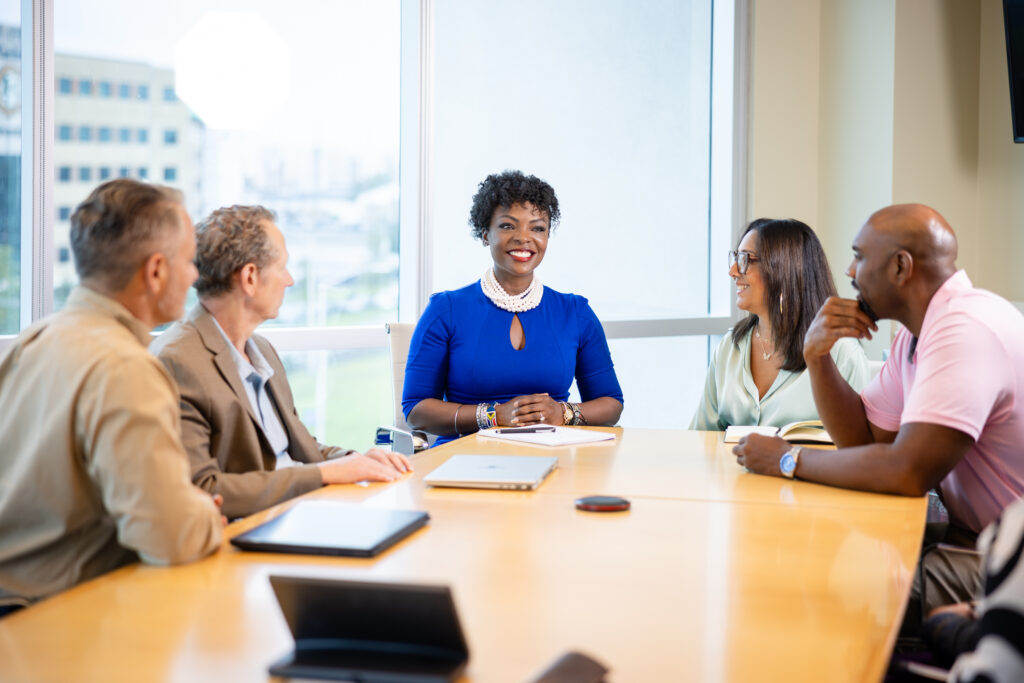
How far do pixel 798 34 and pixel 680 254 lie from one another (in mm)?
1385

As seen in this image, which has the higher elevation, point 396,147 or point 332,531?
point 396,147

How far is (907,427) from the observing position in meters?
2.03

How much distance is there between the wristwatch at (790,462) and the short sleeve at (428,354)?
152 centimetres

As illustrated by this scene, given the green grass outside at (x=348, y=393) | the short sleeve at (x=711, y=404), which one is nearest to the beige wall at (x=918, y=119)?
the short sleeve at (x=711, y=404)

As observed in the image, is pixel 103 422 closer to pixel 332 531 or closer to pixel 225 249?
pixel 332 531

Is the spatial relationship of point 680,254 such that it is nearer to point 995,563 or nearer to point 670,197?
point 670,197

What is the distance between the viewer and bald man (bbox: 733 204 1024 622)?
197cm

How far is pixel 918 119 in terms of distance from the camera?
4.86 meters

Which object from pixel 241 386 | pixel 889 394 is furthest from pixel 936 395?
pixel 241 386

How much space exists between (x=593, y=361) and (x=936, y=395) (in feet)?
5.80

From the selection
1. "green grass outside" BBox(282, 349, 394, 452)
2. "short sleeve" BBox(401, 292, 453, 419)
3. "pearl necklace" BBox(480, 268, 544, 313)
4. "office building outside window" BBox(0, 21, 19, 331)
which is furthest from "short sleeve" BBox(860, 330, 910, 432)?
"office building outside window" BBox(0, 21, 19, 331)

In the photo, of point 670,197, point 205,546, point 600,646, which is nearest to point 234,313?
point 205,546

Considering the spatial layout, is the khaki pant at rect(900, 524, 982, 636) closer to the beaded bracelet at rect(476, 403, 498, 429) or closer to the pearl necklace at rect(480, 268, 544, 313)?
the beaded bracelet at rect(476, 403, 498, 429)

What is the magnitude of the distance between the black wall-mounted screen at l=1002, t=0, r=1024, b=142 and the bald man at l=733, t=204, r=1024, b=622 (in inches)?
107
